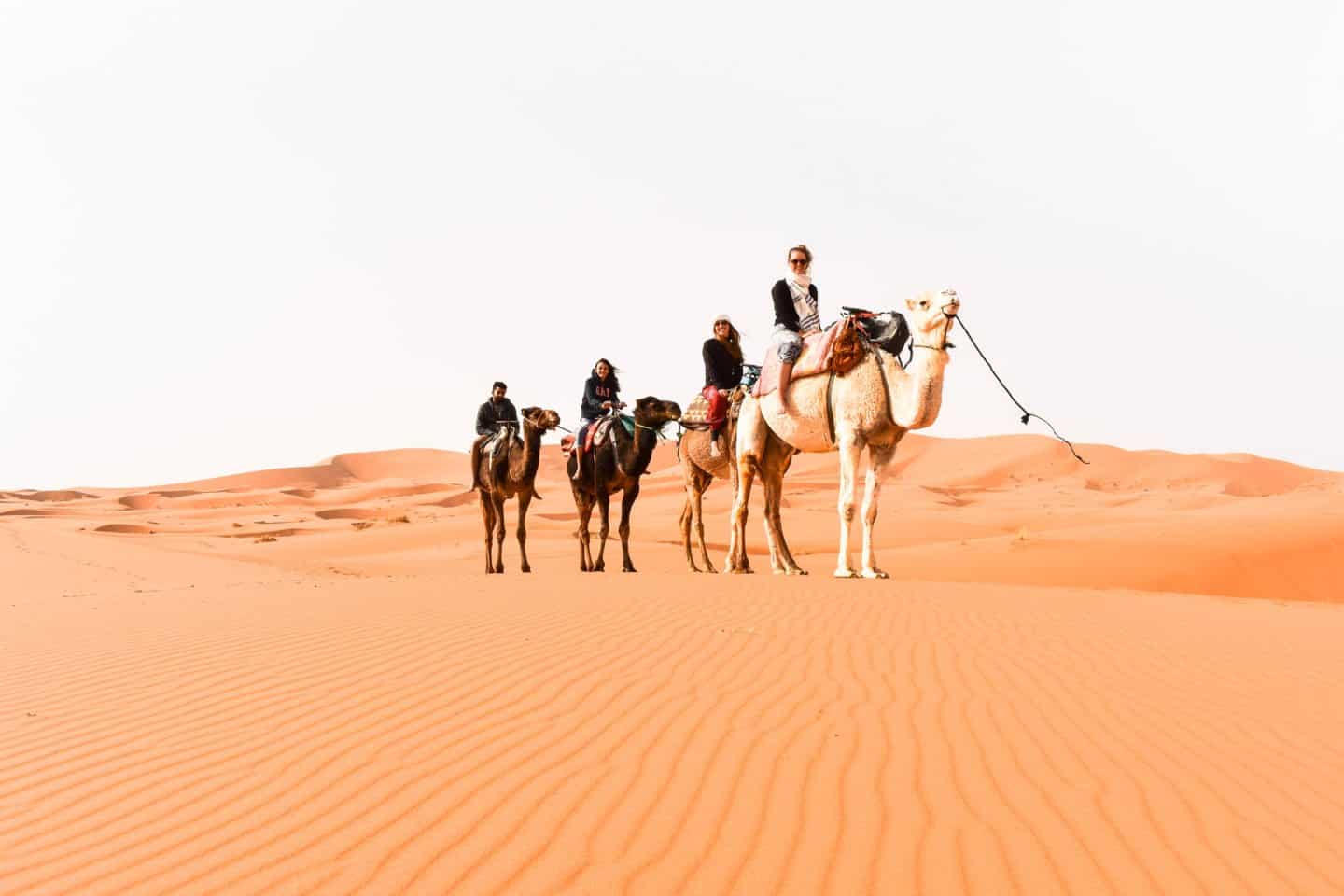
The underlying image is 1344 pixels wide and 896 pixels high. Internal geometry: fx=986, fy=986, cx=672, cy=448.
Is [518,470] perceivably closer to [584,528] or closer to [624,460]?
[584,528]

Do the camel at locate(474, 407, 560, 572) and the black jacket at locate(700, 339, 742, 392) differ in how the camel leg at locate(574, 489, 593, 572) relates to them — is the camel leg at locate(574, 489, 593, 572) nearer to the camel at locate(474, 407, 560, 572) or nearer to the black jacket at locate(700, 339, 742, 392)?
the camel at locate(474, 407, 560, 572)

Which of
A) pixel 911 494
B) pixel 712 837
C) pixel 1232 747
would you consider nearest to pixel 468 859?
pixel 712 837

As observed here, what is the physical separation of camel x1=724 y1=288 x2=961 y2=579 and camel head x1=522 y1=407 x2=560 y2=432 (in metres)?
2.76

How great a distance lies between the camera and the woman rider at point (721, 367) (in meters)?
13.8

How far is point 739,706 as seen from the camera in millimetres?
5164

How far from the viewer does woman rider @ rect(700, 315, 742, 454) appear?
13.8m

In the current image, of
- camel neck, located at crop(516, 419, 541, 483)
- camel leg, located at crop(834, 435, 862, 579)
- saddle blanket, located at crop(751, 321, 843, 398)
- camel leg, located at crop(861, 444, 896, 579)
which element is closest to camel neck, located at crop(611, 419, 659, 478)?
camel neck, located at crop(516, 419, 541, 483)

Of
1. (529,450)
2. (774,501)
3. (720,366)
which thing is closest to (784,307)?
(720,366)

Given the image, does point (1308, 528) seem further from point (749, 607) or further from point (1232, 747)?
point (1232, 747)

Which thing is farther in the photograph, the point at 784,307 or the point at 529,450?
the point at 529,450

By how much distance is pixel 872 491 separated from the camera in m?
11.5

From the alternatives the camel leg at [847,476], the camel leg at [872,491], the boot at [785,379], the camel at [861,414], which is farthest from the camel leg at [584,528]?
the camel leg at [872,491]

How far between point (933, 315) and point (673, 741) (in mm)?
7477

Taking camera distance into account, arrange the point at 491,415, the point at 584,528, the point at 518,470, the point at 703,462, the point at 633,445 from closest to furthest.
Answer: the point at 633,445, the point at 703,462, the point at 518,470, the point at 584,528, the point at 491,415
